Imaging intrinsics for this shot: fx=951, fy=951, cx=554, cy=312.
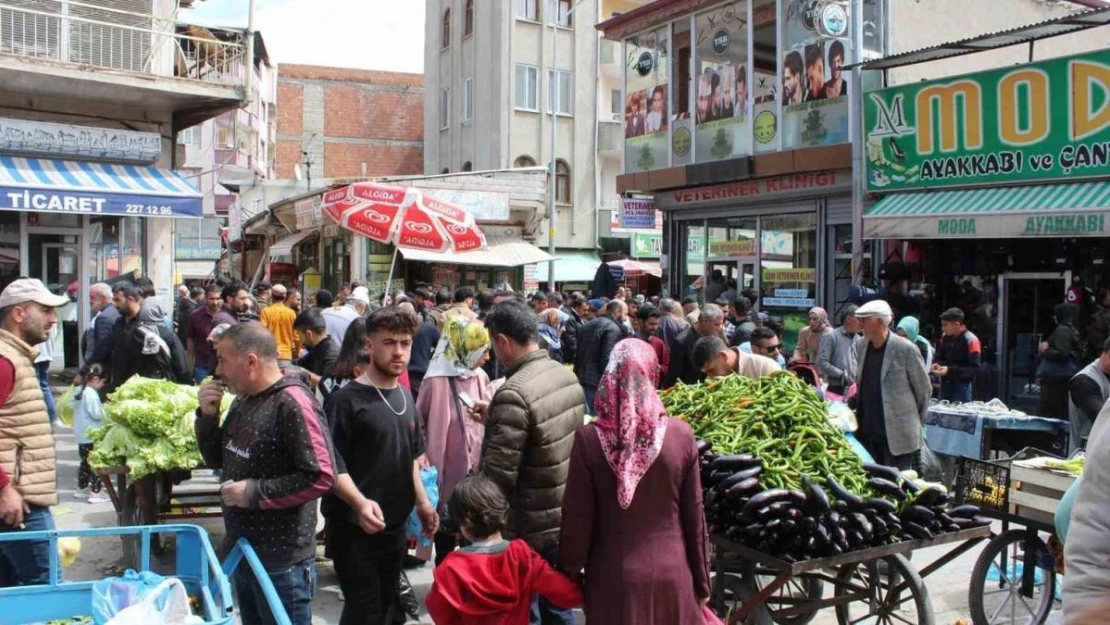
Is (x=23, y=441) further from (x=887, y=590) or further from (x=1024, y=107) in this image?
(x=1024, y=107)

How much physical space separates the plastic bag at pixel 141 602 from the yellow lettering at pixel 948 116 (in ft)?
44.1

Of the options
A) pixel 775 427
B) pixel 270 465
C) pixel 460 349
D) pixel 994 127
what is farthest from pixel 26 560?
pixel 994 127

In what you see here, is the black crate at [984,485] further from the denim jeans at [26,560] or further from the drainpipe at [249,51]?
the drainpipe at [249,51]

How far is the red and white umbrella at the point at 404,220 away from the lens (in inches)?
379

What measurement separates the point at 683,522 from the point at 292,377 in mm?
1600

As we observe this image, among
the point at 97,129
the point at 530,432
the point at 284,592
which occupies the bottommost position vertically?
the point at 284,592

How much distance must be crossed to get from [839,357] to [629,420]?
6822 millimetres

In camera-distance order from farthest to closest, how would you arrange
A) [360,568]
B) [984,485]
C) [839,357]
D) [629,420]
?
[839,357]
[984,485]
[360,568]
[629,420]

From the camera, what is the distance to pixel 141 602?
2885 millimetres

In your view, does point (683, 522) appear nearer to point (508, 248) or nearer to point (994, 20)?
point (994, 20)

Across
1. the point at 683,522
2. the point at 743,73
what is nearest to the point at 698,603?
the point at 683,522

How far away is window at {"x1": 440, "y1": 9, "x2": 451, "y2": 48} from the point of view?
3347 cm

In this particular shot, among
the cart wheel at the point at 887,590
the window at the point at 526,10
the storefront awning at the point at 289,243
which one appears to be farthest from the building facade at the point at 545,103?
the cart wheel at the point at 887,590

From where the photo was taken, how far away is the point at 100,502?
819 centimetres
